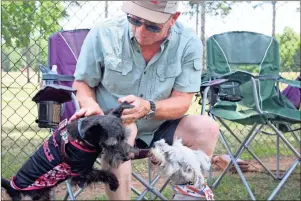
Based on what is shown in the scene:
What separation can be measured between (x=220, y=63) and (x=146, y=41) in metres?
1.70

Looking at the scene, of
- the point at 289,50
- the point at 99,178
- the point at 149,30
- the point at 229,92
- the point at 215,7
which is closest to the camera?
the point at 99,178

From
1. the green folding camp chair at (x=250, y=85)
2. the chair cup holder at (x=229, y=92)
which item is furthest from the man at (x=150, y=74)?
the green folding camp chair at (x=250, y=85)

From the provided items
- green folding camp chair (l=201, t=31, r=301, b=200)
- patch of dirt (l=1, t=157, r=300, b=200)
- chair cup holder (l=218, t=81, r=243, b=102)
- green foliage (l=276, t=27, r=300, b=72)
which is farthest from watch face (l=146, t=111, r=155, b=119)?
green foliage (l=276, t=27, r=300, b=72)

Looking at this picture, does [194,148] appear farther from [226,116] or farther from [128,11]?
[226,116]

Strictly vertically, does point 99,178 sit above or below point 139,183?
above

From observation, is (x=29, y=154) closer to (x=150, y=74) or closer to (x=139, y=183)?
(x=139, y=183)

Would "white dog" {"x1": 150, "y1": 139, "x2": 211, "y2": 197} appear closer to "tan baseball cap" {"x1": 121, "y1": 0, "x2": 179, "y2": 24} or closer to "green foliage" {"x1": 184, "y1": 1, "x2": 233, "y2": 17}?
"tan baseball cap" {"x1": 121, "y1": 0, "x2": 179, "y2": 24}

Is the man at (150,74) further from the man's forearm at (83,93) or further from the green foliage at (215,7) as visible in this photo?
the green foliage at (215,7)

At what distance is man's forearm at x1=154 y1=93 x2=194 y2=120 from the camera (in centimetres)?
271

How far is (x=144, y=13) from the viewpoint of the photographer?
8.27 ft

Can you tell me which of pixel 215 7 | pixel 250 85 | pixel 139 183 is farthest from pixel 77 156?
pixel 215 7

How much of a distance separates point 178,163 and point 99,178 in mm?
368

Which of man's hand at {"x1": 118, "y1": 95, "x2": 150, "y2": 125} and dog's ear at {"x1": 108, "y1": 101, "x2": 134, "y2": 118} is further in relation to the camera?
man's hand at {"x1": 118, "y1": 95, "x2": 150, "y2": 125}

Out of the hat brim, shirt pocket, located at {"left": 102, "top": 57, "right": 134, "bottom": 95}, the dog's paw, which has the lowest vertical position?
the dog's paw
